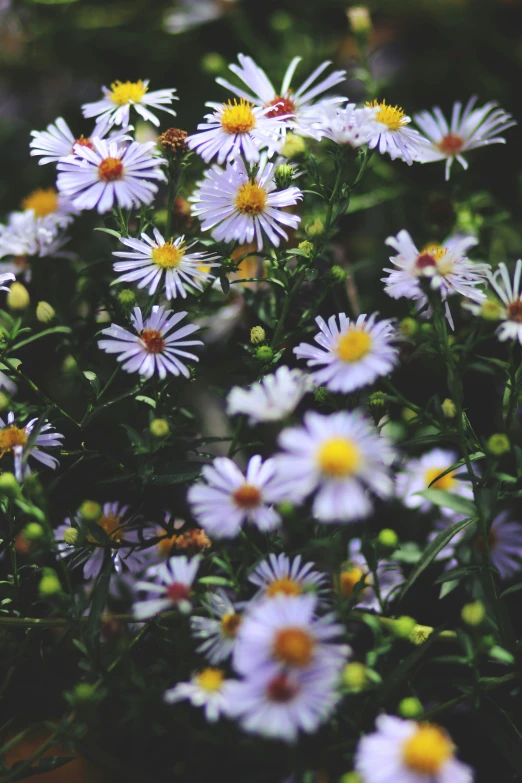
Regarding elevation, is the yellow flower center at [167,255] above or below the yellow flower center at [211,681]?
above

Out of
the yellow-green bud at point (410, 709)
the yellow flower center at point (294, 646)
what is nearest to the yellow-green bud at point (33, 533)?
the yellow flower center at point (294, 646)

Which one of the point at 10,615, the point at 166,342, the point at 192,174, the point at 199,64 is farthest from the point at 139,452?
the point at 199,64

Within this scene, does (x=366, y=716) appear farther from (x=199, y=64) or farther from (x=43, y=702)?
(x=199, y=64)

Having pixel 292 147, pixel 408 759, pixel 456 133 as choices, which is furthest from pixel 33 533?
pixel 456 133

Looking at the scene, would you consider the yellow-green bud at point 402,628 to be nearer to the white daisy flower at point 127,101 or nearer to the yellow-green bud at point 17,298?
the yellow-green bud at point 17,298

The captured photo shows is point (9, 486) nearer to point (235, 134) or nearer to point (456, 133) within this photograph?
point (235, 134)
